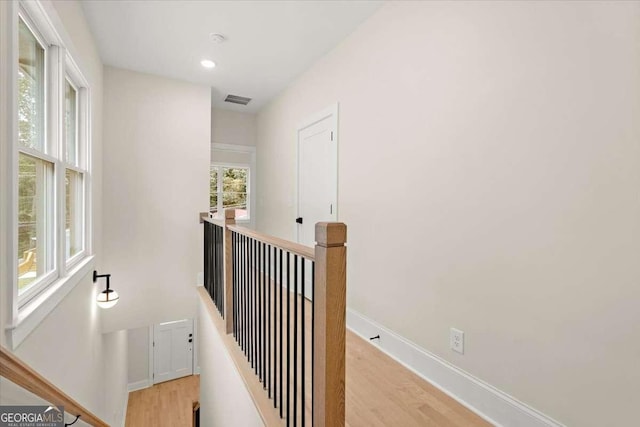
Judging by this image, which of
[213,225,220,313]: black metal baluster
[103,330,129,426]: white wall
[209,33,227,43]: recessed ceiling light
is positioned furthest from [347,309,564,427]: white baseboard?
[103,330,129,426]: white wall

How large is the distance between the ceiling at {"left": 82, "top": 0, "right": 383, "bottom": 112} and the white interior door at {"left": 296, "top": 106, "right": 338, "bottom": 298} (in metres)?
0.70

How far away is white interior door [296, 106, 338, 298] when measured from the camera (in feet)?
9.72

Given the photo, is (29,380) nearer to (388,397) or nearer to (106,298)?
(388,397)

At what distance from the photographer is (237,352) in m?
2.15

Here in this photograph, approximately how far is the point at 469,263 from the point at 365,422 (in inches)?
40.2

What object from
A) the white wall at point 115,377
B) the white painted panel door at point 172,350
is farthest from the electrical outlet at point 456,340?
the white painted panel door at point 172,350

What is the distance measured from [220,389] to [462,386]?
1.86 metres

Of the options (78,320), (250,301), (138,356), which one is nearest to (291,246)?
(250,301)

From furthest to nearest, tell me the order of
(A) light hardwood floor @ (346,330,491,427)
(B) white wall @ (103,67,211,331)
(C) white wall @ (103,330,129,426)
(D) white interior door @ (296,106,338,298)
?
(B) white wall @ (103,67,211,331), (C) white wall @ (103,330,129,426), (D) white interior door @ (296,106,338,298), (A) light hardwood floor @ (346,330,491,427)

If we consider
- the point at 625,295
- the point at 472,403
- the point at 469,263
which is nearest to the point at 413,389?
the point at 472,403

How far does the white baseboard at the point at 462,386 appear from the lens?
1443 mm

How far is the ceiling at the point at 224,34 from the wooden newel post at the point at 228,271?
1.65 metres

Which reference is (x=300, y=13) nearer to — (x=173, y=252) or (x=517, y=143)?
(x=517, y=143)

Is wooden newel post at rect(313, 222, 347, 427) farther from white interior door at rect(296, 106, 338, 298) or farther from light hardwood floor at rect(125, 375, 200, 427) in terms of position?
light hardwood floor at rect(125, 375, 200, 427)
